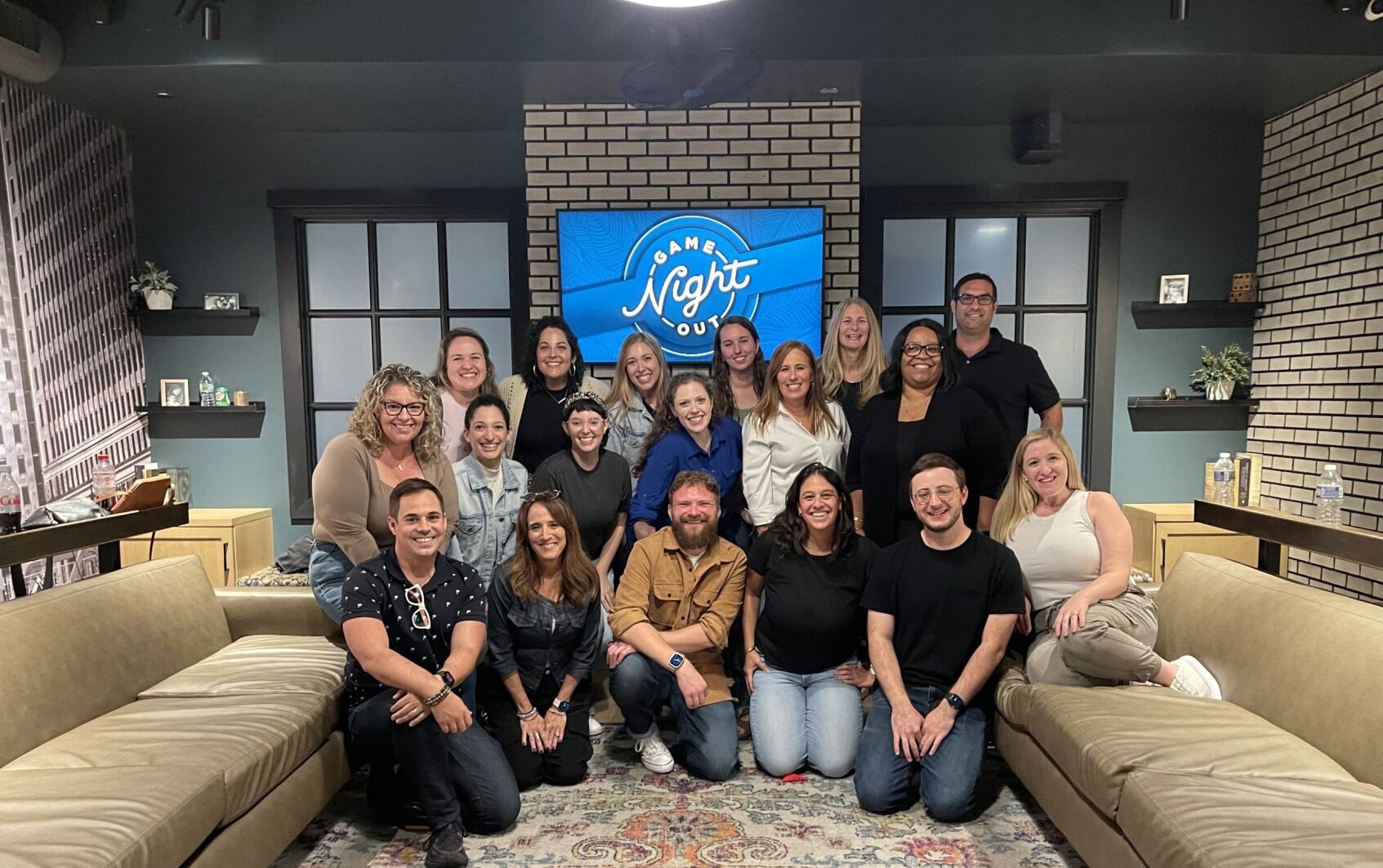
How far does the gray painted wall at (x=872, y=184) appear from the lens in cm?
463

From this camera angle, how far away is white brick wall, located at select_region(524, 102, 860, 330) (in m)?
4.07

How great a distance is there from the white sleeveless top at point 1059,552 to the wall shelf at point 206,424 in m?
4.36

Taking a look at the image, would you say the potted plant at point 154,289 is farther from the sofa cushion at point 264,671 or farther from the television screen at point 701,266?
the sofa cushion at point 264,671

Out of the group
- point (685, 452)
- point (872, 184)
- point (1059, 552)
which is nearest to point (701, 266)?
point (872, 184)

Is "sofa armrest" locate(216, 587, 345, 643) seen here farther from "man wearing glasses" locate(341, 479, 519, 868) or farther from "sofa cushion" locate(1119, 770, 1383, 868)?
"sofa cushion" locate(1119, 770, 1383, 868)

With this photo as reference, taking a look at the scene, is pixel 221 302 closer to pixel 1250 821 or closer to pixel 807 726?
pixel 807 726

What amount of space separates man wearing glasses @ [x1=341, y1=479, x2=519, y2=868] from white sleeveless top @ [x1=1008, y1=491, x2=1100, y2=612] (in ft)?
5.85

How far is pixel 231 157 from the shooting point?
4691mm

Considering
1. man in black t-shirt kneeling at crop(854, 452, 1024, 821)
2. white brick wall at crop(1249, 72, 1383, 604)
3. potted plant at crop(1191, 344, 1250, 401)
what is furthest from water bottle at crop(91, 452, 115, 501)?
white brick wall at crop(1249, 72, 1383, 604)

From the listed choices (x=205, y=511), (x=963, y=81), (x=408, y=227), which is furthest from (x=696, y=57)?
(x=205, y=511)

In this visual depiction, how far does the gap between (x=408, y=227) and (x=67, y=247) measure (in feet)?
5.71

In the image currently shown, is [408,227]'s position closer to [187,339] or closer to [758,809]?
[187,339]

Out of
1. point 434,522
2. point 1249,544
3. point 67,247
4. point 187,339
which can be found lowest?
point 1249,544

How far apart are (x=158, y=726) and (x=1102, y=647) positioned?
2.69 metres
